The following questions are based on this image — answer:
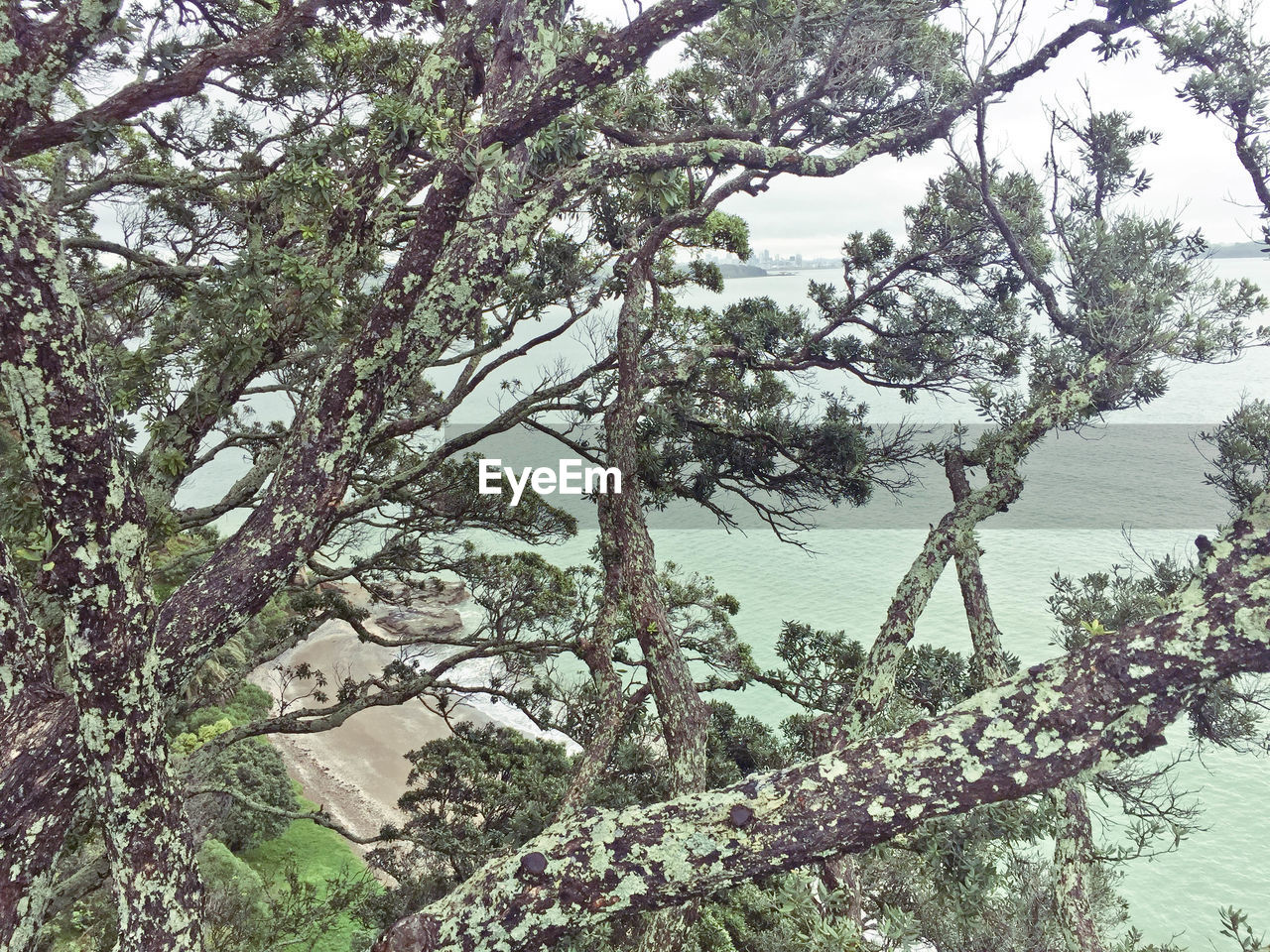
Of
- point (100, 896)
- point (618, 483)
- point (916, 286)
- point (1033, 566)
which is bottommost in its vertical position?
point (100, 896)

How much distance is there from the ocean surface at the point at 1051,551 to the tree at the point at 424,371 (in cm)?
138

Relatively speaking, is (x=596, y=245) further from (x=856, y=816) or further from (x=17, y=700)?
(x=856, y=816)

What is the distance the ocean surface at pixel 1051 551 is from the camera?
9086mm

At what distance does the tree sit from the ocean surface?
138 centimetres

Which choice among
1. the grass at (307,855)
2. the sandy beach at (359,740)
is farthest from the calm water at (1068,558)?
the grass at (307,855)

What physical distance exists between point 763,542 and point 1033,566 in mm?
6632

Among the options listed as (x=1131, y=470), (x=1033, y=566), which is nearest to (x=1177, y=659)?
(x=1033, y=566)

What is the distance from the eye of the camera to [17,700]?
241 cm

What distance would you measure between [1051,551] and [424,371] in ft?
62.2

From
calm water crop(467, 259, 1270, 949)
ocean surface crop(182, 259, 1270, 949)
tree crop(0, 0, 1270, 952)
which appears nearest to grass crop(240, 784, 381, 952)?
ocean surface crop(182, 259, 1270, 949)

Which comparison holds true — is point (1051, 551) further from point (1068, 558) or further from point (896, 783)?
point (896, 783)

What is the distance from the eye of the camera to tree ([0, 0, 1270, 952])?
171 centimetres

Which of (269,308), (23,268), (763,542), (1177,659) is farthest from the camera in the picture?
(763,542)

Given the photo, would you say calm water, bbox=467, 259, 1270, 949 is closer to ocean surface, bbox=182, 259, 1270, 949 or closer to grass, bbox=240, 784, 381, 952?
ocean surface, bbox=182, 259, 1270, 949
